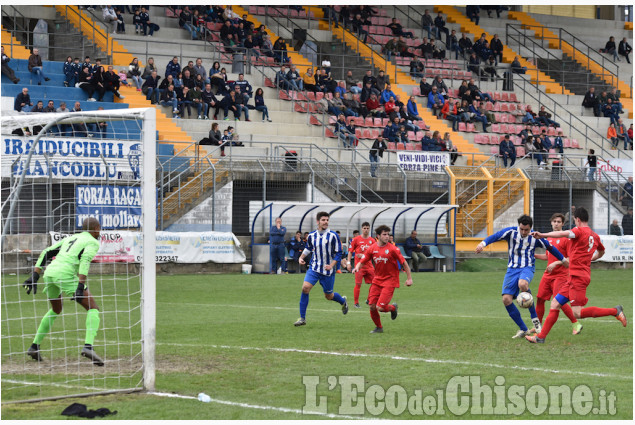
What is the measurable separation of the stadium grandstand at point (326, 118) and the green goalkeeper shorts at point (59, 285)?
9.91m

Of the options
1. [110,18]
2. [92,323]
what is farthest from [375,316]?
[110,18]

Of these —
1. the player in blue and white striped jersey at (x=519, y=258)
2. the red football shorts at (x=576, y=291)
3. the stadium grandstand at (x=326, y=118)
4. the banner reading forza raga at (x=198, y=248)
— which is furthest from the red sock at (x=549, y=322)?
the banner reading forza raga at (x=198, y=248)

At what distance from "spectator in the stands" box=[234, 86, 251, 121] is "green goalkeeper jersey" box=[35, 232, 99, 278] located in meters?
24.1

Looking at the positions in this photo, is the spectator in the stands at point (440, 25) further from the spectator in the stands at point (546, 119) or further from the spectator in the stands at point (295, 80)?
the spectator in the stands at point (295, 80)

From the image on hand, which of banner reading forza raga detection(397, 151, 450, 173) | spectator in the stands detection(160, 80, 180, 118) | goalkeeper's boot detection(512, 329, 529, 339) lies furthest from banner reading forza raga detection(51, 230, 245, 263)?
goalkeeper's boot detection(512, 329, 529, 339)

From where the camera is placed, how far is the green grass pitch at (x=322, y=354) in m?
9.04

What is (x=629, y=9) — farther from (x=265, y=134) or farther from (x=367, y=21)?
(x=265, y=134)

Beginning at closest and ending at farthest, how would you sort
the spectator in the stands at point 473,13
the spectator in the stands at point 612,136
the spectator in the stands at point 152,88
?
1. the spectator in the stands at point 152,88
2. the spectator in the stands at point 612,136
3. the spectator in the stands at point 473,13

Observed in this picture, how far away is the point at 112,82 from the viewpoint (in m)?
33.4

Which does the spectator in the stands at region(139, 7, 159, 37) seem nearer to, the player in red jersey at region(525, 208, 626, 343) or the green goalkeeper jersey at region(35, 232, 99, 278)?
the player in red jersey at region(525, 208, 626, 343)

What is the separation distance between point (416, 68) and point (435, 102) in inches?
127

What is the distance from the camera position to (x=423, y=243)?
3294 cm

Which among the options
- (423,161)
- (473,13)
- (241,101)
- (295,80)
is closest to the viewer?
(423,161)

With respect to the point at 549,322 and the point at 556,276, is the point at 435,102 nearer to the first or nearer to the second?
the point at 556,276
